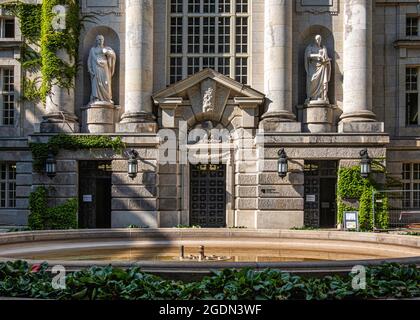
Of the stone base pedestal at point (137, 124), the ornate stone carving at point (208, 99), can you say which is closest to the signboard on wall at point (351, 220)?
A: the ornate stone carving at point (208, 99)

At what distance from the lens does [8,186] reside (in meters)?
28.2

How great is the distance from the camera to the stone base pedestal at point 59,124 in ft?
86.2

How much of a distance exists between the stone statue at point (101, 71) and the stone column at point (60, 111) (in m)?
1.05

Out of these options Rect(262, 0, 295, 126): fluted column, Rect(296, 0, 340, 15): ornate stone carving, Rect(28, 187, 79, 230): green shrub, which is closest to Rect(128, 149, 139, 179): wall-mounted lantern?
Rect(28, 187, 79, 230): green shrub

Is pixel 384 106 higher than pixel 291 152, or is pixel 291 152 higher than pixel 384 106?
pixel 384 106

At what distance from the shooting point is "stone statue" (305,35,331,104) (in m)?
26.4

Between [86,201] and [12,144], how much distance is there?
4619 mm

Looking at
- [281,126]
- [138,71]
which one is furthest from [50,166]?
[281,126]

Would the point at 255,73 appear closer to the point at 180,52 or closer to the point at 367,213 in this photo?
the point at 180,52

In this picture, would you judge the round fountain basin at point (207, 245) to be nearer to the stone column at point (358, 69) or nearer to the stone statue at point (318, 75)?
the stone column at point (358, 69)

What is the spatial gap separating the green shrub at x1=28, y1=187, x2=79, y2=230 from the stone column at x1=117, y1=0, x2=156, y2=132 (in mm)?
4320

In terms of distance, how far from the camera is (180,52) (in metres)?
27.4

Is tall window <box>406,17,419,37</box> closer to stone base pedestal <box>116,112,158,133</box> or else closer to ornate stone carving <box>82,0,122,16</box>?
stone base pedestal <box>116,112,158,133</box>
